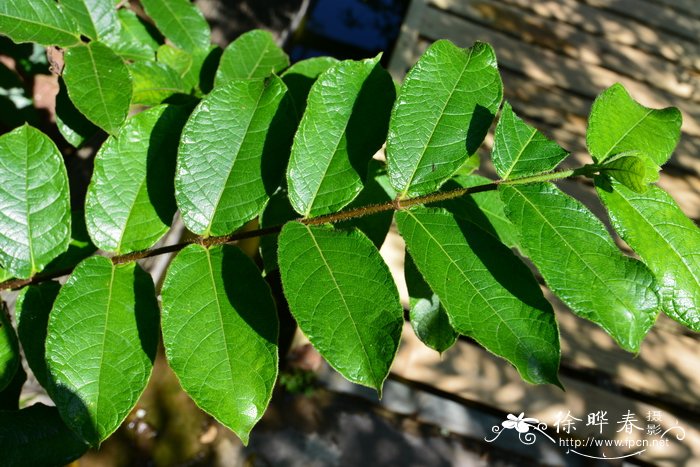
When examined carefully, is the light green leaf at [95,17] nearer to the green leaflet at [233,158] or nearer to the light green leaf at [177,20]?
the light green leaf at [177,20]

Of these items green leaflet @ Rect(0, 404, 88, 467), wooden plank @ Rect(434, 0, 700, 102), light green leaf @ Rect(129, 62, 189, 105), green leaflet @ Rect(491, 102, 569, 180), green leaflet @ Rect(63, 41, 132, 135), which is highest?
green leaflet @ Rect(491, 102, 569, 180)

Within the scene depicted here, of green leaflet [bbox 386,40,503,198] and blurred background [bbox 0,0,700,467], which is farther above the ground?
green leaflet [bbox 386,40,503,198]

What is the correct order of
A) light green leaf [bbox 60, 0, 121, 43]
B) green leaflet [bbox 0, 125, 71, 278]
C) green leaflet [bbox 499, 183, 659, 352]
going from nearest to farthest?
1. green leaflet [bbox 499, 183, 659, 352]
2. green leaflet [bbox 0, 125, 71, 278]
3. light green leaf [bbox 60, 0, 121, 43]

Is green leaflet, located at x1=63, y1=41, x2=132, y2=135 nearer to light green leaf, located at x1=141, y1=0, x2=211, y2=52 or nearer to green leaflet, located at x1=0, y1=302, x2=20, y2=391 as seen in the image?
light green leaf, located at x1=141, y1=0, x2=211, y2=52

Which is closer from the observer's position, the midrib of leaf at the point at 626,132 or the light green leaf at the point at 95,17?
the midrib of leaf at the point at 626,132

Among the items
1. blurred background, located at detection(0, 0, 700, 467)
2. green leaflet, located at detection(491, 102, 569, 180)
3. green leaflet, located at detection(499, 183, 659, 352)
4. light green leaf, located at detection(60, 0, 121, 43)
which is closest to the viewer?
green leaflet, located at detection(499, 183, 659, 352)

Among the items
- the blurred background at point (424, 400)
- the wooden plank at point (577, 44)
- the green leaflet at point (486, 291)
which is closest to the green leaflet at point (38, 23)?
the green leaflet at point (486, 291)

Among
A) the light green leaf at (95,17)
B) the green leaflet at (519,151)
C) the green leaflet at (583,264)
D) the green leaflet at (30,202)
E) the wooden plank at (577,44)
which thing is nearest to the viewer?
the green leaflet at (583,264)

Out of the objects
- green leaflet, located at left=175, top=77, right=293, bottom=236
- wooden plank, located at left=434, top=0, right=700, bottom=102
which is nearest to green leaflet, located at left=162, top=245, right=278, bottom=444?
green leaflet, located at left=175, top=77, right=293, bottom=236
